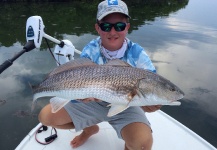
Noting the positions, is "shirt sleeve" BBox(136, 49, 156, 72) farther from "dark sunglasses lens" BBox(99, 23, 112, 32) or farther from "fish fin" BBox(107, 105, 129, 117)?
"fish fin" BBox(107, 105, 129, 117)

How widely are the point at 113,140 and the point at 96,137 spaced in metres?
0.25

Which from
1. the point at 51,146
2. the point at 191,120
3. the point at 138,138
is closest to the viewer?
the point at 138,138

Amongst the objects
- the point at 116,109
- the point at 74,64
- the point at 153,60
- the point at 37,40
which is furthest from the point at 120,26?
the point at 153,60

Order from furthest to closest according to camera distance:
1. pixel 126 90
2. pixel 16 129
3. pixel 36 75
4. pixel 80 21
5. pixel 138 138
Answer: pixel 80 21 → pixel 36 75 → pixel 16 129 → pixel 138 138 → pixel 126 90

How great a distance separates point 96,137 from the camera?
371 cm

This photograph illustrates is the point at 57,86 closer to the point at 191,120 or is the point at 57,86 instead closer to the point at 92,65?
the point at 92,65

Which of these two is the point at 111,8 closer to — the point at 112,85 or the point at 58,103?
the point at 112,85

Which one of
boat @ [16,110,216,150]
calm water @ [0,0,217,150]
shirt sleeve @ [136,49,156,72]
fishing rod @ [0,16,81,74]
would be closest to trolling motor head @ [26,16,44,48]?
fishing rod @ [0,16,81,74]

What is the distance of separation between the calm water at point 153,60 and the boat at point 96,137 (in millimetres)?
1240

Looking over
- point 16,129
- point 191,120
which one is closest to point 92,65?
point 16,129

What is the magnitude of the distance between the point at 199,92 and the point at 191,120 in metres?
1.44

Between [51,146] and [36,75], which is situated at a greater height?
[51,146]

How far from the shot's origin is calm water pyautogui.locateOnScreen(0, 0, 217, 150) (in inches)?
215

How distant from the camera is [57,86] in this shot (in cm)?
262
